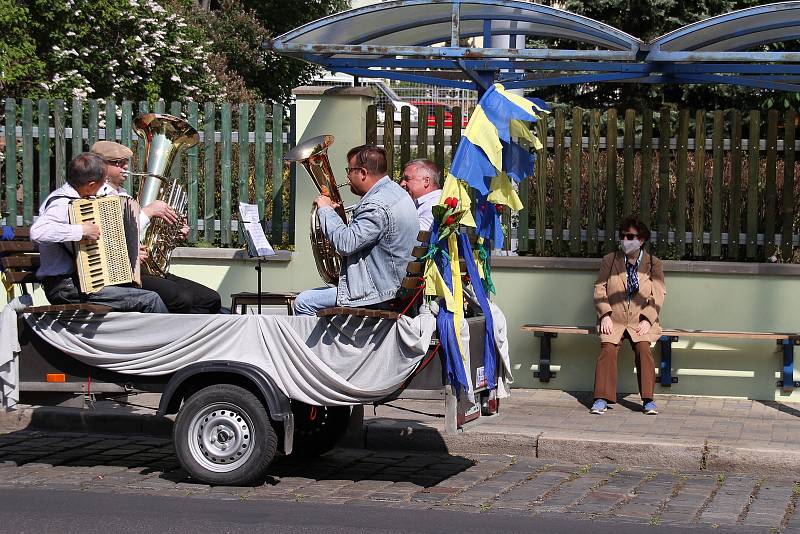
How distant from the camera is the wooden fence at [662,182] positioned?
10914mm

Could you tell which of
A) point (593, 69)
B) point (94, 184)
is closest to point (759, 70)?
point (593, 69)

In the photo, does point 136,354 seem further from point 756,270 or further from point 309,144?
point 756,270

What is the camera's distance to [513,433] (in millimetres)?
8883

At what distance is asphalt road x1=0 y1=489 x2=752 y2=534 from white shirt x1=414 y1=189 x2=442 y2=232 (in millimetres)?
2243

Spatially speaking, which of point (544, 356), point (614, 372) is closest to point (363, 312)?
point (614, 372)

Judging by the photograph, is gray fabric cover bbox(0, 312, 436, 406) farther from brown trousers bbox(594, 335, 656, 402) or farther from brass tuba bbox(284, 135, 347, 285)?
brown trousers bbox(594, 335, 656, 402)

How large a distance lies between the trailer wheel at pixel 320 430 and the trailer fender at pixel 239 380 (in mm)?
724

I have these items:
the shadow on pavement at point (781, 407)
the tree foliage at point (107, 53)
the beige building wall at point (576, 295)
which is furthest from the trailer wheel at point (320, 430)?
the tree foliage at point (107, 53)

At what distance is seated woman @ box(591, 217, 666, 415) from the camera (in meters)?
10.2

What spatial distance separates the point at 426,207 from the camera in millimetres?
8844

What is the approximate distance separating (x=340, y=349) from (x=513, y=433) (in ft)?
6.32

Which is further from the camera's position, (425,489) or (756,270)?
(756,270)

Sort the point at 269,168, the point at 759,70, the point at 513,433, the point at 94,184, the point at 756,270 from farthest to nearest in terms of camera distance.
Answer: the point at 269,168
the point at 756,270
the point at 759,70
the point at 513,433
the point at 94,184

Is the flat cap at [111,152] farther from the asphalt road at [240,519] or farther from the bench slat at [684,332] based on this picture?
the bench slat at [684,332]
